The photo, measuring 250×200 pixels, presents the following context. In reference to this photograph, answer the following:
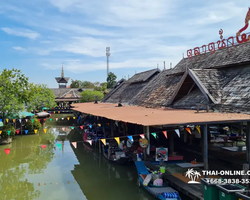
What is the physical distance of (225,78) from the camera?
49.5 ft

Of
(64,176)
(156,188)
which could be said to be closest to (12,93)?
(64,176)

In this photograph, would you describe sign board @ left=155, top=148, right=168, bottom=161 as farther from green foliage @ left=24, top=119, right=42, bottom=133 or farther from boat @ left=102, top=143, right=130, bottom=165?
green foliage @ left=24, top=119, right=42, bottom=133

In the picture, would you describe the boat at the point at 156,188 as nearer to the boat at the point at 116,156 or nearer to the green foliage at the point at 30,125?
the boat at the point at 116,156

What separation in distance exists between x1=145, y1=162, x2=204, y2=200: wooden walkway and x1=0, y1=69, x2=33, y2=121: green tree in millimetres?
15825

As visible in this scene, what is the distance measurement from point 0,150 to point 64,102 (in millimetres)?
37943

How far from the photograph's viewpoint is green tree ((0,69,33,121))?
69.6 feet

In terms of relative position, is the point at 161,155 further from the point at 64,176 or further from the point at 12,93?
the point at 12,93

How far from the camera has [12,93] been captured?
22125mm

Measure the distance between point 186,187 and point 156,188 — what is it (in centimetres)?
130

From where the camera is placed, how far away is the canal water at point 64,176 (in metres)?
11.3

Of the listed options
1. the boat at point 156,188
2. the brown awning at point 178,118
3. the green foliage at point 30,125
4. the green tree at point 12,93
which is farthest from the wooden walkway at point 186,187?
the green foliage at point 30,125

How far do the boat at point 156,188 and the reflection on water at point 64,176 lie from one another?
633 millimetres

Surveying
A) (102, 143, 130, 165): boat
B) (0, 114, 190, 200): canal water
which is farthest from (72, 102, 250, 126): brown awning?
(0, 114, 190, 200): canal water

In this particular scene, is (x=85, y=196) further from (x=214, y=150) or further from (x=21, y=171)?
(x=214, y=150)
